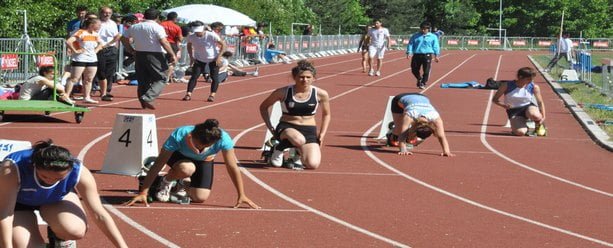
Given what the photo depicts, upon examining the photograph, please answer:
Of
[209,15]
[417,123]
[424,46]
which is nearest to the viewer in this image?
[417,123]

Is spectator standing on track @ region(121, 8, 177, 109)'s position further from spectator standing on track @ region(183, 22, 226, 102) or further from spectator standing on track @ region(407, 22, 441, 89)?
spectator standing on track @ region(407, 22, 441, 89)

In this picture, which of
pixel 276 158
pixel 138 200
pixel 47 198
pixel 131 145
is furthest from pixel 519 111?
pixel 47 198

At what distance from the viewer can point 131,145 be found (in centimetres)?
1191

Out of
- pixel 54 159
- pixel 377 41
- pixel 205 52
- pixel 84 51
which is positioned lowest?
pixel 377 41

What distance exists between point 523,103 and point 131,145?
827 cm

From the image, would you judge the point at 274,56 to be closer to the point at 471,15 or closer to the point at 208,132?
the point at 208,132

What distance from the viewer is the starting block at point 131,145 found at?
38.9 ft

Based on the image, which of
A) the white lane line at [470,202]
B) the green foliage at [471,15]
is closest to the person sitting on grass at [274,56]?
the white lane line at [470,202]

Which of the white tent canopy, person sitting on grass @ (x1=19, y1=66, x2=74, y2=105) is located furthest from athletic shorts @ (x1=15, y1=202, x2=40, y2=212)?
the white tent canopy

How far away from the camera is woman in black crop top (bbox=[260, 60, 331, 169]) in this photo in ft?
43.8

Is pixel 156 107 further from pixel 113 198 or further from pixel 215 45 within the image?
pixel 113 198

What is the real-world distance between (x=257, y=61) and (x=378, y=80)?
29.6 ft

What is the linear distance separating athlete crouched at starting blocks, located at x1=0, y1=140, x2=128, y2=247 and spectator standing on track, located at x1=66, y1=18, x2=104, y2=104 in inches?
479

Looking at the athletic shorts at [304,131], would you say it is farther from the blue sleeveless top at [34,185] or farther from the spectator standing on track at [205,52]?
the spectator standing on track at [205,52]
